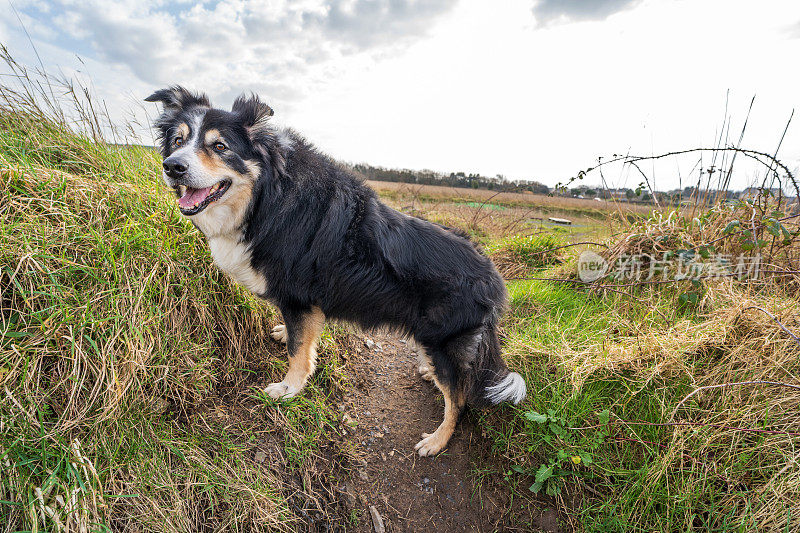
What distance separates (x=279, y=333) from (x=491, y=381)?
1867 millimetres

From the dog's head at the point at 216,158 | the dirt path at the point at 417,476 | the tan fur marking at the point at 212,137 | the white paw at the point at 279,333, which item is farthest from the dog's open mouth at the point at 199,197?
the dirt path at the point at 417,476

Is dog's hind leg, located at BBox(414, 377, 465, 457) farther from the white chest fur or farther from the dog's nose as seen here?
the dog's nose

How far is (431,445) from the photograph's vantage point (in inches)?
107

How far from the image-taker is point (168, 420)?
212 cm

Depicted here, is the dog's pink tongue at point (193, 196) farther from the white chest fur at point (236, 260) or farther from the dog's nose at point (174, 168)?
the white chest fur at point (236, 260)

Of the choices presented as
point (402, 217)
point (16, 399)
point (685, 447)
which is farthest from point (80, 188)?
point (685, 447)

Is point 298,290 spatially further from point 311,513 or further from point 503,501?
point 503,501

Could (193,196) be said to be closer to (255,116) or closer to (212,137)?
(212,137)

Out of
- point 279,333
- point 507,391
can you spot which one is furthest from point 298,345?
point 507,391

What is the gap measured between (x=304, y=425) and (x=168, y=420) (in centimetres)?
87

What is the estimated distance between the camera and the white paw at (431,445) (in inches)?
107

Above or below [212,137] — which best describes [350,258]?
below

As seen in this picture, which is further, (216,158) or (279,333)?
(279,333)

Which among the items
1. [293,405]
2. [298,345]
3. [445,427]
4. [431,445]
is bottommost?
[431,445]
